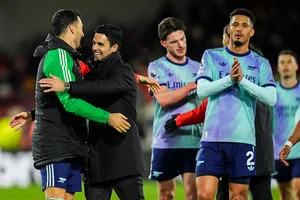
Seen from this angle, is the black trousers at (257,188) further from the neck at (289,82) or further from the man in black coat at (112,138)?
the neck at (289,82)

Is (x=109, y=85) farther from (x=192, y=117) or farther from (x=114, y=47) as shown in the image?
(x=192, y=117)

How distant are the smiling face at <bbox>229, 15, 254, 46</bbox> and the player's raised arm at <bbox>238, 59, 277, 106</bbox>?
1.02 feet

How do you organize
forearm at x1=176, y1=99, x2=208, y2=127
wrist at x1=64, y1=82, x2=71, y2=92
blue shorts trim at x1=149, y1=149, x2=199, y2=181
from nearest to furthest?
wrist at x1=64, y1=82, x2=71, y2=92
forearm at x1=176, y1=99, x2=208, y2=127
blue shorts trim at x1=149, y1=149, x2=199, y2=181

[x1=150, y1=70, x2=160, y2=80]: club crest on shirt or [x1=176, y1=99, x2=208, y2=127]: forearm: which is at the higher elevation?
[x1=150, y1=70, x2=160, y2=80]: club crest on shirt

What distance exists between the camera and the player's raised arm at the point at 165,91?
7.66m

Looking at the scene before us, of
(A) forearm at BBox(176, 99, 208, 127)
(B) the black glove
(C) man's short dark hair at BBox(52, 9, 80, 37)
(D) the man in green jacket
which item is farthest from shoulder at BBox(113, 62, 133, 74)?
(B) the black glove

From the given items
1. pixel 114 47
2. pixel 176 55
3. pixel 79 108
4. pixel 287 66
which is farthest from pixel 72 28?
pixel 287 66

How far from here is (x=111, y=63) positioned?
21.7ft

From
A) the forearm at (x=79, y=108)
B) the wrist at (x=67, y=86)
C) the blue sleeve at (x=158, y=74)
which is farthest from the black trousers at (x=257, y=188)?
the wrist at (x=67, y=86)

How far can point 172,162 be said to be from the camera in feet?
26.2

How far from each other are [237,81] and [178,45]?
1.59m

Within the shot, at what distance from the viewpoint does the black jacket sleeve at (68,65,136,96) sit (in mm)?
6273

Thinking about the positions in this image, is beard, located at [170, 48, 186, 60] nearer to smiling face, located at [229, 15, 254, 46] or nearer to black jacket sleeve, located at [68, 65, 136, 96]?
smiling face, located at [229, 15, 254, 46]

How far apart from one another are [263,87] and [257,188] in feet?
3.84
